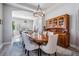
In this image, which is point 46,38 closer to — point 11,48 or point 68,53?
point 68,53

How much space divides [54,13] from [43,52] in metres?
1.00

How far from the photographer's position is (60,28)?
297 centimetres

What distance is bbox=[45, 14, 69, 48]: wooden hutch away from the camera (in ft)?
9.21

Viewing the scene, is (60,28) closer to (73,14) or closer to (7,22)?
(73,14)

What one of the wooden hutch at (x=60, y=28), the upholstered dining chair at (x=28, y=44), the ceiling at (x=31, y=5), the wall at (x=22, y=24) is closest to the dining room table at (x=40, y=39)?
the upholstered dining chair at (x=28, y=44)

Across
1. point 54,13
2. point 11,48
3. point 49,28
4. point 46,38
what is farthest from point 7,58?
point 54,13

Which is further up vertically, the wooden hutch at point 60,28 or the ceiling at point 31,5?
the ceiling at point 31,5

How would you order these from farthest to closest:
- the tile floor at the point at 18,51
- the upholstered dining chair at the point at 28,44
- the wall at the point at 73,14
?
the upholstered dining chair at the point at 28,44 → the wall at the point at 73,14 → the tile floor at the point at 18,51

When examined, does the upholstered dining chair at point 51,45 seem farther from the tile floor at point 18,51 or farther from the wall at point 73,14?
the wall at point 73,14

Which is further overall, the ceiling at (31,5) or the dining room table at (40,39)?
the dining room table at (40,39)

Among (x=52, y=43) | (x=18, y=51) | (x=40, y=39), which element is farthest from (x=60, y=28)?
(x=18, y=51)

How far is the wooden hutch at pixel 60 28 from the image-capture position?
2.81 meters

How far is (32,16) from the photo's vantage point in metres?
2.75

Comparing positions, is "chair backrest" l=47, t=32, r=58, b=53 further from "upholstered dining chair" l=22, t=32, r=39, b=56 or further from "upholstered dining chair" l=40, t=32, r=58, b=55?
"upholstered dining chair" l=22, t=32, r=39, b=56
